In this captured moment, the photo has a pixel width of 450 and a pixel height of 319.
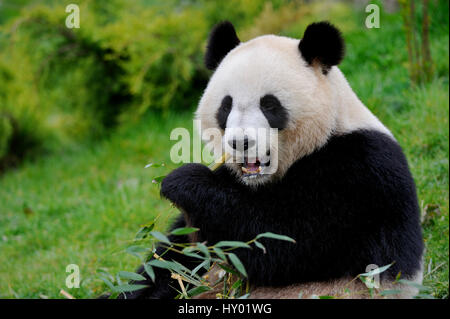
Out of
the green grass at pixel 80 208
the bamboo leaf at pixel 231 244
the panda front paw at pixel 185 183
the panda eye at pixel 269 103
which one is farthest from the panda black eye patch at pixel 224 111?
the green grass at pixel 80 208

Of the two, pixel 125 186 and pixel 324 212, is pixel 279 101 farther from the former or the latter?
pixel 125 186

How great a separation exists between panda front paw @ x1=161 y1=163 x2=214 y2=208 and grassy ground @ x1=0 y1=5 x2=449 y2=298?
1.24 ft

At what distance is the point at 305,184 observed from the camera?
3.37 meters

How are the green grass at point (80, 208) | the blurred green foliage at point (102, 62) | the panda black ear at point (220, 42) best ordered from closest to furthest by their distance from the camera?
the panda black ear at point (220, 42)
the green grass at point (80, 208)
the blurred green foliage at point (102, 62)

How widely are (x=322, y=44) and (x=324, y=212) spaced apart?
3.71 feet

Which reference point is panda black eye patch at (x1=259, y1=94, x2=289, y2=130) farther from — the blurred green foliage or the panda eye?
the blurred green foliage

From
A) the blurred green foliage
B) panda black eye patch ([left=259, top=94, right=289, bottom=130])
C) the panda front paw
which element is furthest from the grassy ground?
panda black eye patch ([left=259, top=94, right=289, bottom=130])

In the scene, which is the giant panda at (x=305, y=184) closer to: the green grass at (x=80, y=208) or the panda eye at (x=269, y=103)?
the panda eye at (x=269, y=103)

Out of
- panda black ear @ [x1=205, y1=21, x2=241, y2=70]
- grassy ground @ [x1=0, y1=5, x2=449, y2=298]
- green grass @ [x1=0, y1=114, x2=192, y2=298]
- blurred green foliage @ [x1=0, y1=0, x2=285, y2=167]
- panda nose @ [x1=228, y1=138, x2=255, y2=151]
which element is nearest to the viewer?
panda nose @ [x1=228, y1=138, x2=255, y2=151]

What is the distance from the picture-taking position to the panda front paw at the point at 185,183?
3.51 m

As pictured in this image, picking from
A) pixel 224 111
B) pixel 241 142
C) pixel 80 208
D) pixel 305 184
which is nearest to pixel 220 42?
pixel 224 111

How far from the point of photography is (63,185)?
809cm

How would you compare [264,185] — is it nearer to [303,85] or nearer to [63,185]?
[303,85]

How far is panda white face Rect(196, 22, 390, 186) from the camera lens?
3.44 meters
